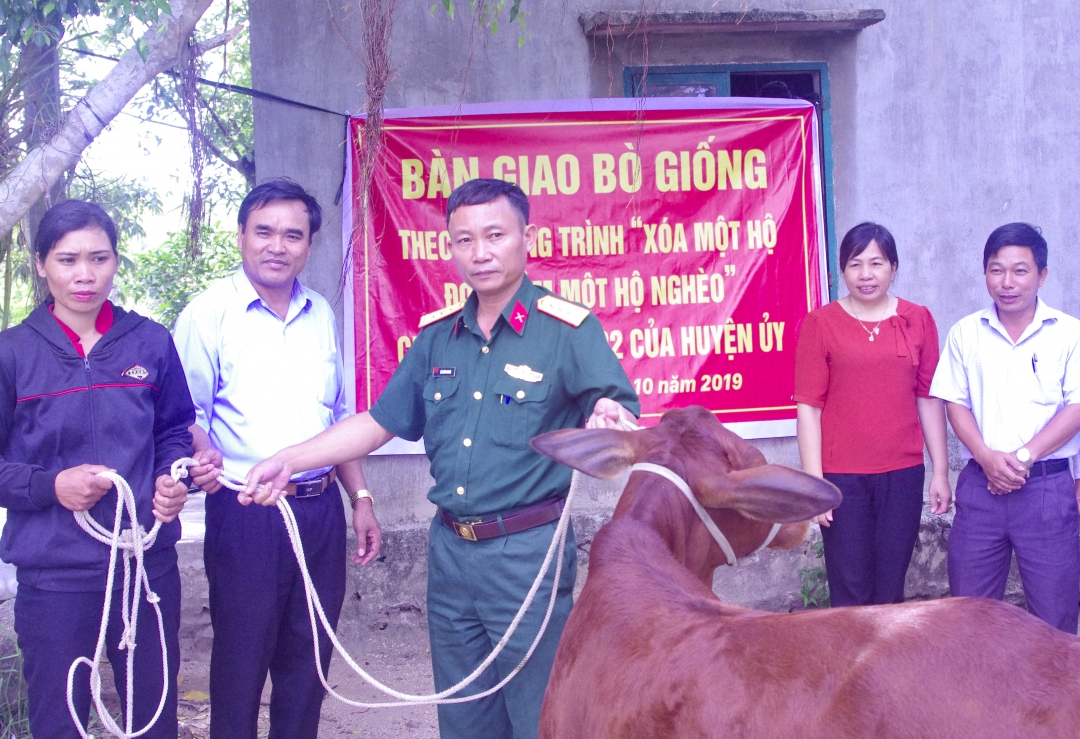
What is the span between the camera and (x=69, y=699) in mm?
2525

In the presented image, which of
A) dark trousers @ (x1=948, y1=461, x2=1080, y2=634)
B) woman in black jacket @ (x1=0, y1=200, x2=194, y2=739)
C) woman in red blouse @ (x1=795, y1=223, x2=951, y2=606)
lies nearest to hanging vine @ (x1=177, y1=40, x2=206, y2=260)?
woman in black jacket @ (x1=0, y1=200, x2=194, y2=739)

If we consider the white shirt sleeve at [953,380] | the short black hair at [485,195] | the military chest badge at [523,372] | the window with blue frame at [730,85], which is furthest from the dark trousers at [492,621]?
the window with blue frame at [730,85]

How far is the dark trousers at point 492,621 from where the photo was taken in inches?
99.3

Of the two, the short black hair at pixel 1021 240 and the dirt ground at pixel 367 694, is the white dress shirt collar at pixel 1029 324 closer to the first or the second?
the short black hair at pixel 1021 240

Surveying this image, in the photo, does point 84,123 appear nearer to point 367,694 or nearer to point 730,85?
point 367,694

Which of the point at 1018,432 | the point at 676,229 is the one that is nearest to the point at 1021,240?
the point at 1018,432

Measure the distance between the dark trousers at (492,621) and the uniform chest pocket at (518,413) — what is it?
0.26m

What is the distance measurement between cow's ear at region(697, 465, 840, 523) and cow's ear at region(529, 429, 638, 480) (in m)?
0.20

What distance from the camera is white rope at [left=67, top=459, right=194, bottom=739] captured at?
254 centimetres

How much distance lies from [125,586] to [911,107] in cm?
440

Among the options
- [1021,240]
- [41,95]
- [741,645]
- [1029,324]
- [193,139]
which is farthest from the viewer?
[193,139]

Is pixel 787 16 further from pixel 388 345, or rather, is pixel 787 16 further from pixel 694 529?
pixel 694 529

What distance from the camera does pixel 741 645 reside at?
1577 millimetres

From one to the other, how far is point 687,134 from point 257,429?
9.16ft
